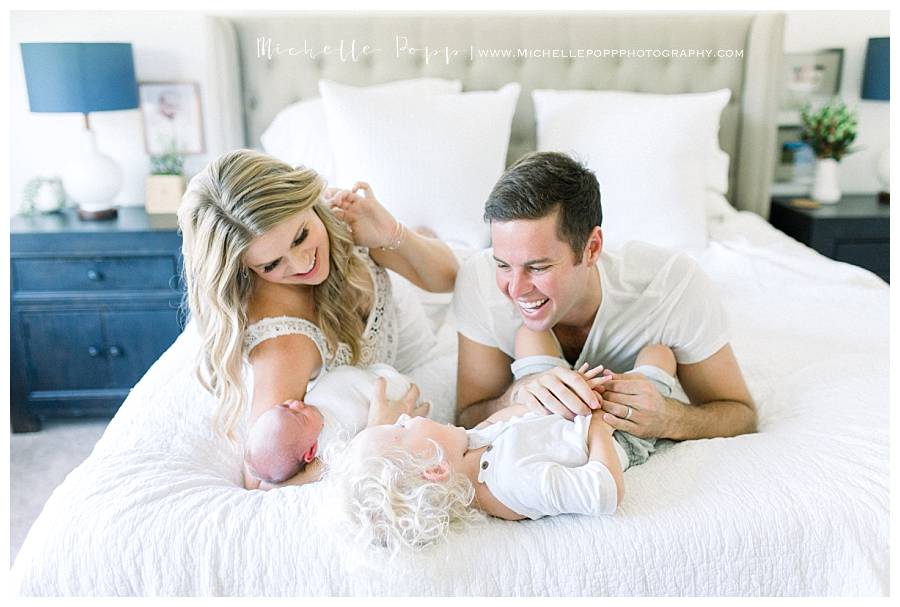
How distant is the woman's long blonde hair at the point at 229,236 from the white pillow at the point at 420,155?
37.1 inches

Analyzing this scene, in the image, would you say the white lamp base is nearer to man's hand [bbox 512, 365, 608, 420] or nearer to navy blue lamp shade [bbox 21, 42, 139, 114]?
navy blue lamp shade [bbox 21, 42, 139, 114]

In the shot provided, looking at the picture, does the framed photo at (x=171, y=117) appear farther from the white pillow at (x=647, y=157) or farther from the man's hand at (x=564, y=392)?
the man's hand at (x=564, y=392)

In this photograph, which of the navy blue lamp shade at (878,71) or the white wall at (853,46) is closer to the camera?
the navy blue lamp shade at (878,71)

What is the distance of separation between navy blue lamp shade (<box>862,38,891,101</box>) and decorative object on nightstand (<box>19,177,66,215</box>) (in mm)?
3124

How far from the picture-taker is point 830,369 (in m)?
1.68

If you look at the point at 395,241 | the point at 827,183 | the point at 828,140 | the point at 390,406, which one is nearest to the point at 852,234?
the point at 827,183

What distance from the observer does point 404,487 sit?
1.18 m

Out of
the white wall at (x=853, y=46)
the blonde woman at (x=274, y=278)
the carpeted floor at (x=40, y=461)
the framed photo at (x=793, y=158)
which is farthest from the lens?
the framed photo at (x=793, y=158)

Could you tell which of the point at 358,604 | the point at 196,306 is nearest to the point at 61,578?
the point at 358,604

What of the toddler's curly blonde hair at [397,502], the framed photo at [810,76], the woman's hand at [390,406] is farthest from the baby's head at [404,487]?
the framed photo at [810,76]

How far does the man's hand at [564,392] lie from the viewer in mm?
1333

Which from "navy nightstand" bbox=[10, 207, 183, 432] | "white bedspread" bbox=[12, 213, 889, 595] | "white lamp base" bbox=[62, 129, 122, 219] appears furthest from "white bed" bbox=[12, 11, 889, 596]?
"white lamp base" bbox=[62, 129, 122, 219]

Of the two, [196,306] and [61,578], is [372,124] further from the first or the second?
[61,578]

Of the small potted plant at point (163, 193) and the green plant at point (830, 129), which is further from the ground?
the green plant at point (830, 129)
